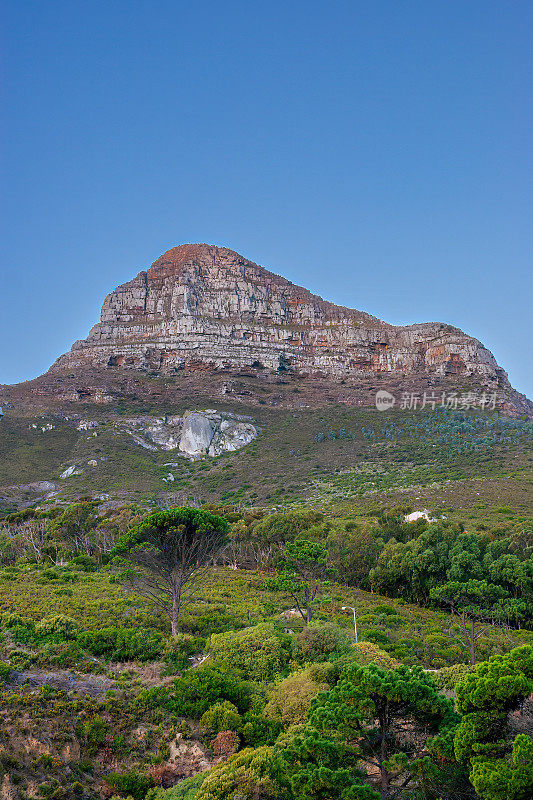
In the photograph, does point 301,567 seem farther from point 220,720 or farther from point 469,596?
point 220,720

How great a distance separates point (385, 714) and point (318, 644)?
29.5ft

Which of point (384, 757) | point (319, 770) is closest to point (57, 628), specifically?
point (319, 770)

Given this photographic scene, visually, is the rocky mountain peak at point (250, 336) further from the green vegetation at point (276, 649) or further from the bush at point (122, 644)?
the bush at point (122, 644)

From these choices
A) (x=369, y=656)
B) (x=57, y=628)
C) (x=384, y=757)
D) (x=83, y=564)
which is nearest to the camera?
(x=384, y=757)

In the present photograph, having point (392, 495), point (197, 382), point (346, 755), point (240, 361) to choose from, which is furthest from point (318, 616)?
point (240, 361)

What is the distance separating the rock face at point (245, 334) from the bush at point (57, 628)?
94883 mm

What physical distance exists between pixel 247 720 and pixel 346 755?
535 centimetres

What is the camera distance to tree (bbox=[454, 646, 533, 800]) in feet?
34.2

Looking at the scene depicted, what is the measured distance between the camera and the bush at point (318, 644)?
20.8m

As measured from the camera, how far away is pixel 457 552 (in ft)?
120

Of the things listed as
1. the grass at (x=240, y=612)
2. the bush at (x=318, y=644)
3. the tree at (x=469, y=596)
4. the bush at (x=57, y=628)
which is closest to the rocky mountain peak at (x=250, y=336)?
the grass at (x=240, y=612)

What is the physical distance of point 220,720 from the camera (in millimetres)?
16266

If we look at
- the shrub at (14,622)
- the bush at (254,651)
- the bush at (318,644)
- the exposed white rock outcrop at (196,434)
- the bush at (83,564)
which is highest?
the exposed white rock outcrop at (196,434)

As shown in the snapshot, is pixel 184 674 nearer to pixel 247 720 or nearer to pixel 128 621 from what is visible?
pixel 247 720
